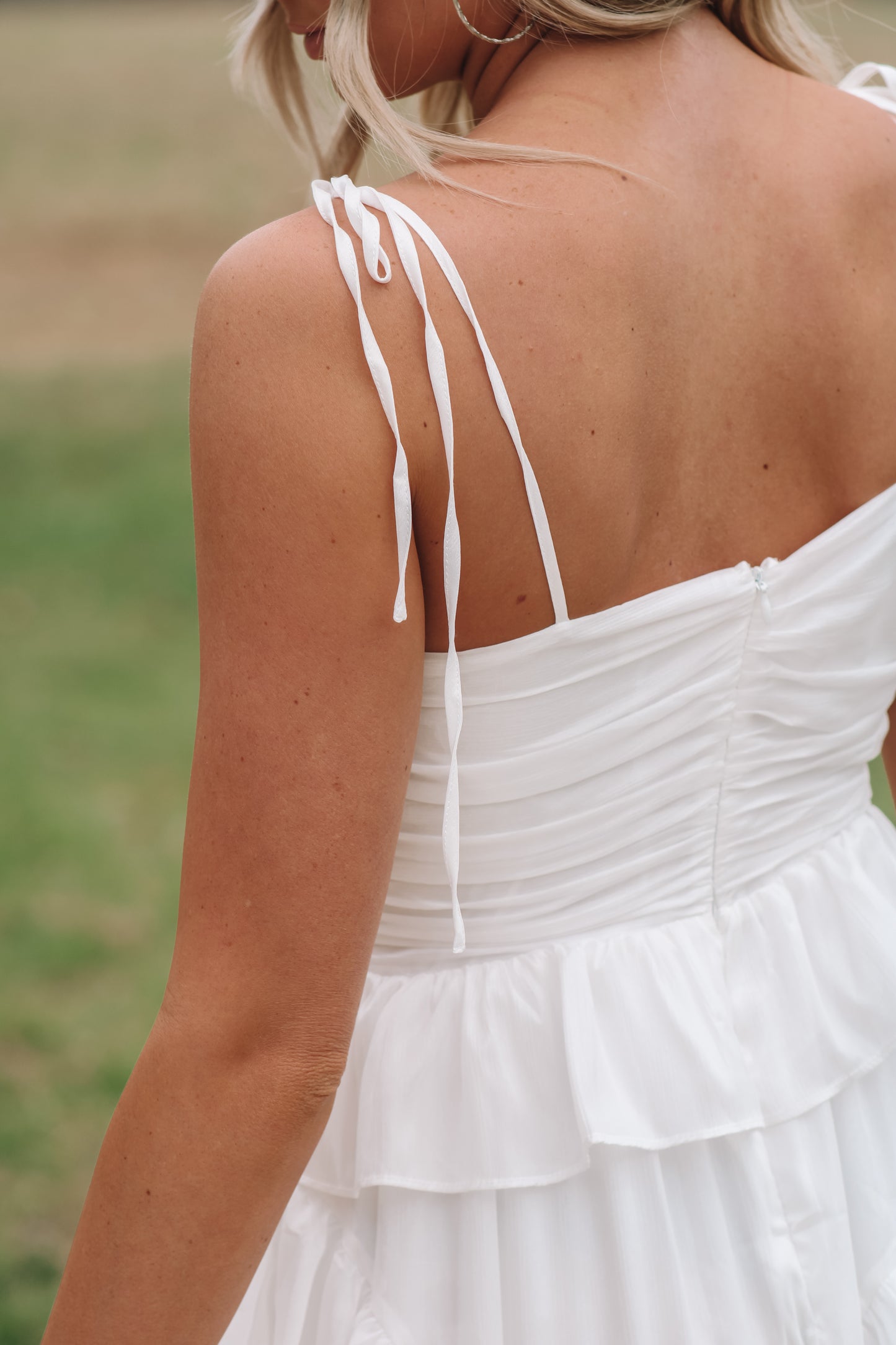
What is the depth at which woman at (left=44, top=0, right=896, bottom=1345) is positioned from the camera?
41.1 inches

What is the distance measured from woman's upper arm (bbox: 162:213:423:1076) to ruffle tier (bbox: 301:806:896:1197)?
0.19 meters

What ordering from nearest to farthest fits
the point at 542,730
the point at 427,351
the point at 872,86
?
the point at 427,351, the point at 542,730, the point at 872,86

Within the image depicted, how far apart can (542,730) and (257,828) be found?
0.28m

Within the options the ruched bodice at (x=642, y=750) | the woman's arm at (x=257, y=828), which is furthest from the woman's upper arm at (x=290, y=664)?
the ruched bodice at (x=642, y=750)

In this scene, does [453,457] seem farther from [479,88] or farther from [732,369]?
[479,88]

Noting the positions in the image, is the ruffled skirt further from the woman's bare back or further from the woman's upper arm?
the woman's bare back

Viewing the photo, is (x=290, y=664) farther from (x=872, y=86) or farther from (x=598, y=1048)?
(x=872, y=86)

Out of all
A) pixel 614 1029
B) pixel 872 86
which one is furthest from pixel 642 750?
pixel 872 86

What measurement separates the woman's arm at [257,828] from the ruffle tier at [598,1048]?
18cm

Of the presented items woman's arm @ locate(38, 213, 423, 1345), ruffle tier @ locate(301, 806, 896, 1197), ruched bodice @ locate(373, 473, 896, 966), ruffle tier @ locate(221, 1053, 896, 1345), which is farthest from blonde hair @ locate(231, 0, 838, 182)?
ruffle tier @ locate(221, 1053, 896, 1345)

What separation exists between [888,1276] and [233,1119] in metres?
0.68

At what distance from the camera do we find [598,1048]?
4.01 feet

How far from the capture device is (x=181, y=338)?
1200cm

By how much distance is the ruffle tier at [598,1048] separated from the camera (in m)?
1.21
